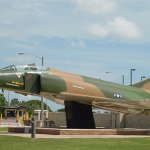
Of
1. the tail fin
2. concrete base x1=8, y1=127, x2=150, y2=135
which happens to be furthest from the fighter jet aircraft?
concrete base x1=8, y1=127, x2=150, y2=135

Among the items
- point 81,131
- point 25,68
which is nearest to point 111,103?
point 81,131

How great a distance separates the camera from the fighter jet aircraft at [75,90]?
1841cm

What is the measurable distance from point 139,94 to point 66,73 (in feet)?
21.5

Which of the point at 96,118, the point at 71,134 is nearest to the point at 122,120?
the point at 96,118

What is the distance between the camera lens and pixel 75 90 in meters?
19.2

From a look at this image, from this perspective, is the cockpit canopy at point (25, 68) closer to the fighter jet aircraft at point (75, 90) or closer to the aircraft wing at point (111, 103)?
the fighter jet aircraft at point (75, 90)

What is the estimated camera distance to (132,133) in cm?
2042

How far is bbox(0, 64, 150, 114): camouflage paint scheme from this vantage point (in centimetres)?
1830

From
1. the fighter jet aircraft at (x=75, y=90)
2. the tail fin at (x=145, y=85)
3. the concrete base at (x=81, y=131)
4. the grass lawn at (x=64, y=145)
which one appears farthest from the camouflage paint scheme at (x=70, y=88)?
the grass lawn at (x=64, y=145)

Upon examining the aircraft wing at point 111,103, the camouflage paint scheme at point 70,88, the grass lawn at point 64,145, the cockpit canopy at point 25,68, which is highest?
the cockpit canopy at point 25,68

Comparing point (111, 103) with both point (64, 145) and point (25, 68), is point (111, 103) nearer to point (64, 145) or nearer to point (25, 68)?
point (25, 68)

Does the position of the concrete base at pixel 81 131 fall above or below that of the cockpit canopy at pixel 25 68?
below

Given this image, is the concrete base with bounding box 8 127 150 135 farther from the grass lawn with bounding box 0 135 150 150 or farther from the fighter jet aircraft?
the grass lawn with bounding box 0 135 150 150

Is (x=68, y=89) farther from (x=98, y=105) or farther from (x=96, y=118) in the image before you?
(x=96, y=118)
